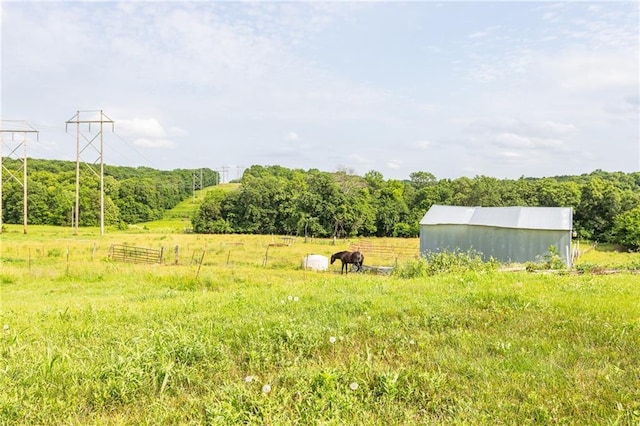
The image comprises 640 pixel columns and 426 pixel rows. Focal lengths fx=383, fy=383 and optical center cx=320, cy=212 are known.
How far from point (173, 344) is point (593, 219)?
68938 mm

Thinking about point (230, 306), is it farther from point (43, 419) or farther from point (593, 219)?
point (593, 219)

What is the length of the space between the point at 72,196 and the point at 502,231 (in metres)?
72.5

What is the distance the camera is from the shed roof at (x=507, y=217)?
23.9m

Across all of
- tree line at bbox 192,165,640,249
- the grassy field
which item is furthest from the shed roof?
tree line at bbox 192,165,640,249

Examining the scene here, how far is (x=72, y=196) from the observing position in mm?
69750

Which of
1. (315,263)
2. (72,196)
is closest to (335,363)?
(315,263)

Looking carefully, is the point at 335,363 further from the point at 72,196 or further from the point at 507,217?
the point at 72,196

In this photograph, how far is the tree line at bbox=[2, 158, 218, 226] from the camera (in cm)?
6762

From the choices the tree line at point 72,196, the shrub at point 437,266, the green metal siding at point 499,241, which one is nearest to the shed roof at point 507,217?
the green metal siding at point 499,241

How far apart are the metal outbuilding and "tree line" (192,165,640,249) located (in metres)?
36.7

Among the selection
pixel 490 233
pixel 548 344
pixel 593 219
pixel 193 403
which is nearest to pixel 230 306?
pixel 193 403

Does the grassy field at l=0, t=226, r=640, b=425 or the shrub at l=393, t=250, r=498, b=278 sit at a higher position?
the grassy field at l=0, t=226, r=640, b=425

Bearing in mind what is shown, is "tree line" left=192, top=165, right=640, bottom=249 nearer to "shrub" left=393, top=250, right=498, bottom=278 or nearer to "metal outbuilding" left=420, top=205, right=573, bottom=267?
"metal outbuilding" left=420, top=205, right=573, bottom=267

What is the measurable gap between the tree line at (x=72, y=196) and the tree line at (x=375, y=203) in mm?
18671
